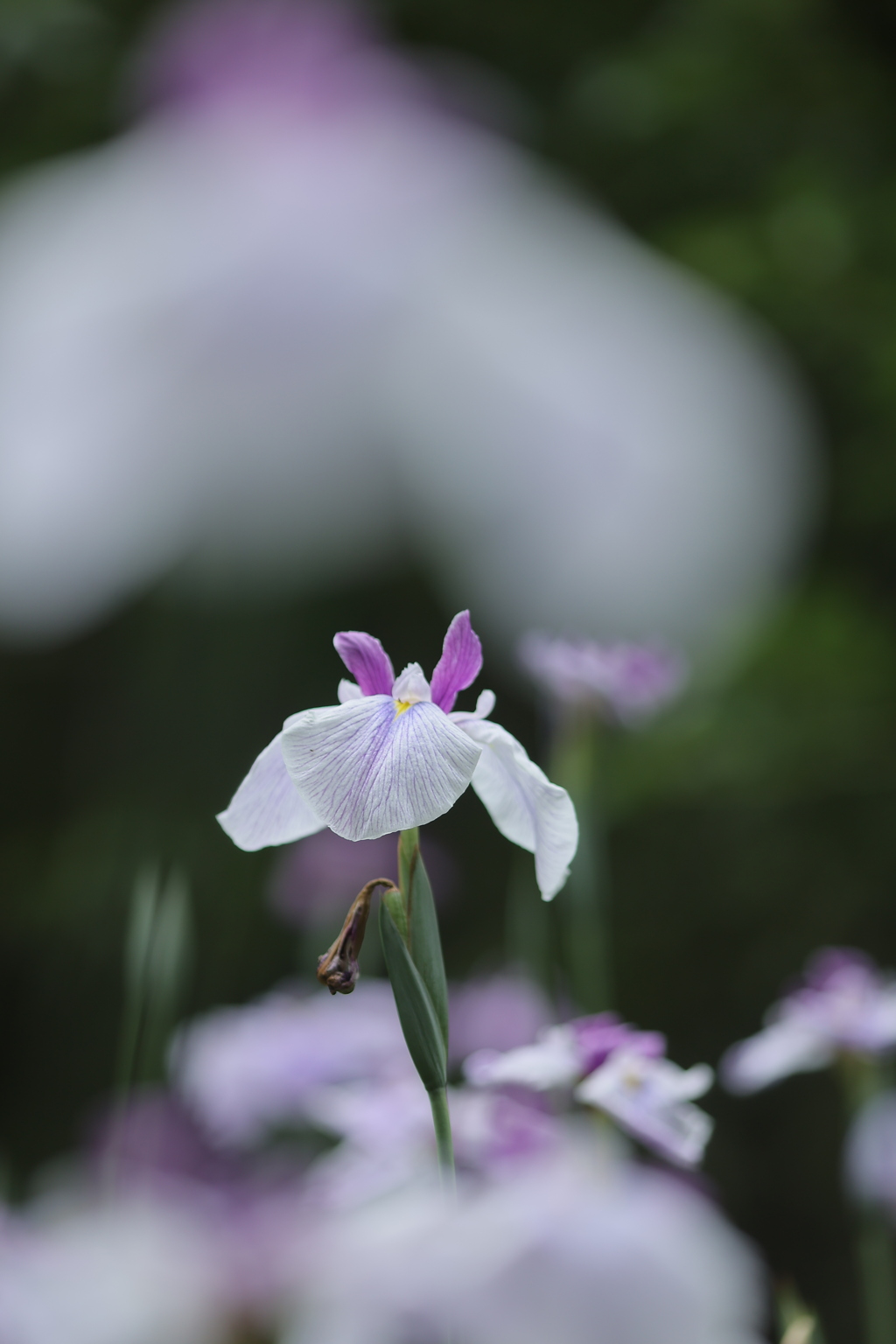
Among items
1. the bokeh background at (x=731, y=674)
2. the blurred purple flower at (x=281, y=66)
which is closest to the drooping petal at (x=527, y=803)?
the blurred purple flower at (x=281, y=66)

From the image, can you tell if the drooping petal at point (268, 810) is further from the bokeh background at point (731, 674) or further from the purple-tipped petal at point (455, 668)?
the bokeh background at point (731, 674)

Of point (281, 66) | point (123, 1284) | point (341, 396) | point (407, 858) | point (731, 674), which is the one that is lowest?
point (123, 1284)

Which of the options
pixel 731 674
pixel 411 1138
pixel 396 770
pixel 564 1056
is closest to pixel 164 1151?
pixel 411 1138

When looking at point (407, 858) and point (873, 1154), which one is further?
point (873, 1154)

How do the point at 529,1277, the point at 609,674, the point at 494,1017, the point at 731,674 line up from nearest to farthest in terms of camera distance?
the point at 529,1277 → the point at 609,674 → the point at 494,1017 → the point at 731,674

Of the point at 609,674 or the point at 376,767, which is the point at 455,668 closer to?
the point at 376,767

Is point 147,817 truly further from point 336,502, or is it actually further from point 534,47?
point 534,47
